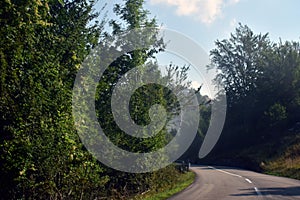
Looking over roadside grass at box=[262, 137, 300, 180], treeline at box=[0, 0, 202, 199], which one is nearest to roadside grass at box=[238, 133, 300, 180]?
roadside grass at box=[262, 137, 300, 180]

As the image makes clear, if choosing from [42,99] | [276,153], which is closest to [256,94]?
[276,153]

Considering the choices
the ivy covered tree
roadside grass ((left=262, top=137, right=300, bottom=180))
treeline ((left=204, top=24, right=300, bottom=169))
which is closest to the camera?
the ivy covered tree

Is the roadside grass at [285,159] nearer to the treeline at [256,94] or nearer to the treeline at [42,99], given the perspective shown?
the treeline at [256,94]

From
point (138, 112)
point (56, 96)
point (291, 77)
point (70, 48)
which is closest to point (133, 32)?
point (138, 112)

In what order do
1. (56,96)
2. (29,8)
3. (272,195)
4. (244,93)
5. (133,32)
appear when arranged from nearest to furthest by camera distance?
(29,8), (56,96), (272,195), (133,32), (244,93)

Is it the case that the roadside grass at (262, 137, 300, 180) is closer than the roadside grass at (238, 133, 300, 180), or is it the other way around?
the roadside grass at (262, 137, 300, 180)

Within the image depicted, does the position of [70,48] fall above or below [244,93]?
below

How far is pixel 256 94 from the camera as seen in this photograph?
5816 centimetres

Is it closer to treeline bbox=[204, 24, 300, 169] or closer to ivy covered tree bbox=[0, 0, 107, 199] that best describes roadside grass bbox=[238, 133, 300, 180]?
treeline bbox=[204, 24, 300, 169]

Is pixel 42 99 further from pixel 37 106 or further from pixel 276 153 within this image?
pixel 276 153

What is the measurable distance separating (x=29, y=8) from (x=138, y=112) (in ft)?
31.1

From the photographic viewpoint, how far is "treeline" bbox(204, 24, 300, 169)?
171 ft

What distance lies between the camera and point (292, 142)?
46156 mm

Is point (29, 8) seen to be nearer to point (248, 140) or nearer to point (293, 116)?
point (293, 116)
